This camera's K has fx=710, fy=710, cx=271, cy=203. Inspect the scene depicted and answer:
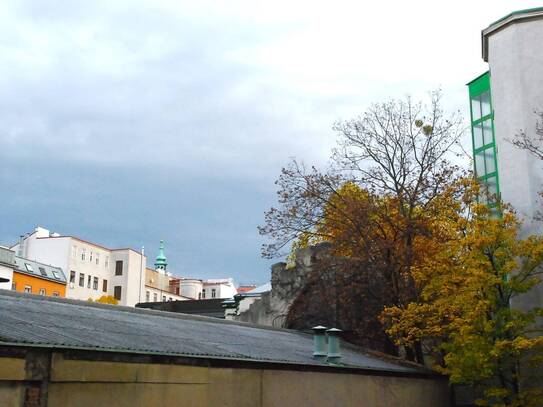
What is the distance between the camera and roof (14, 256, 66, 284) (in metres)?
64.5

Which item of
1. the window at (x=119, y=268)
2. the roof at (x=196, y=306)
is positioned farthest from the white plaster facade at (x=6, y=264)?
the window at (x=119, y=268)

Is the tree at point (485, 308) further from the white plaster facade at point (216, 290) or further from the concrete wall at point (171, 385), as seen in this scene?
the white plaster facade at point (216, 290)

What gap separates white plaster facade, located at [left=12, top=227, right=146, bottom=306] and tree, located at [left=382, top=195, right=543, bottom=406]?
190ft

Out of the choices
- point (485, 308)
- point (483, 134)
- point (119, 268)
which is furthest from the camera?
point (119, 268)

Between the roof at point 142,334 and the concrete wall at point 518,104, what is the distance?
8.58m

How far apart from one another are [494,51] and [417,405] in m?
15.3

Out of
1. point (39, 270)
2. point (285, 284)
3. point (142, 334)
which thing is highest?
point (39, 270)

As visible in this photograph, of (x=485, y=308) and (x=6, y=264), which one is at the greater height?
(x=6, y=264)

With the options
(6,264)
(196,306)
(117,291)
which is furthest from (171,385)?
(117,291)

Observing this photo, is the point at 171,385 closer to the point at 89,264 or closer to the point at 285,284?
the point at 285,284

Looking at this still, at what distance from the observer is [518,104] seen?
28.4m

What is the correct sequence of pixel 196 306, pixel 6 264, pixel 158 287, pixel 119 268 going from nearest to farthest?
pixel 196 306, pixel 6 264, pixel 119 268, pixel 158 287

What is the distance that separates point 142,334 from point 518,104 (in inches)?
767

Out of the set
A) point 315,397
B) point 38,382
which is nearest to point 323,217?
point 315,397
